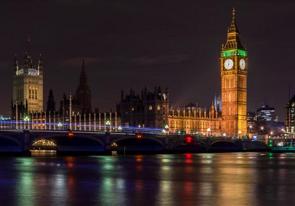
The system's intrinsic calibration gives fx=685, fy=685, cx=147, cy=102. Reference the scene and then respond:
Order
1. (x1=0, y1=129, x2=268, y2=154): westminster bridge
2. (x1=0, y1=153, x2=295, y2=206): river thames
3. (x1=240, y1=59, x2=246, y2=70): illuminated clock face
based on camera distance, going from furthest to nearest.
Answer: (x1=240, y1=59, x2=246, y2=70): illuminated clock face < (x1=0, y1=129, x2=268, y2=154): westminster bridge < (x1=0, y1=153, x2=295, y2=206): river thames

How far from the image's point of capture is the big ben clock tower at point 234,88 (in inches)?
6476

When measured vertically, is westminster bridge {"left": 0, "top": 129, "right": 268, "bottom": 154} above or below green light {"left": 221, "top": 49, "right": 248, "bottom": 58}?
below

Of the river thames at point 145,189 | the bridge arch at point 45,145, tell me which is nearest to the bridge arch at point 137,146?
the bridge arch at point 45,145

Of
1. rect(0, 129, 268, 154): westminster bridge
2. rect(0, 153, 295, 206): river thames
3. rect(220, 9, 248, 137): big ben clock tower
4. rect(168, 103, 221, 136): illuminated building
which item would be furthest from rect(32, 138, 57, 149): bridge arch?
rect(0, 153, 295, 206): river thames

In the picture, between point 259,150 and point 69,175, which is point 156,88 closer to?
point 259,150

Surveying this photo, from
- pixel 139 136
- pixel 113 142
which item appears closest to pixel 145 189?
pixel 113 142

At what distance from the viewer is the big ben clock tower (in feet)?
540

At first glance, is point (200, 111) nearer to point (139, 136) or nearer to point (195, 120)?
point (195, 120)

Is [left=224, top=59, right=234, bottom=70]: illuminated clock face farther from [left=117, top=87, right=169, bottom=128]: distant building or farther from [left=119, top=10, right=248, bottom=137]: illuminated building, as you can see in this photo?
[left=117, top=87, right=169, bottom=128]: distant building

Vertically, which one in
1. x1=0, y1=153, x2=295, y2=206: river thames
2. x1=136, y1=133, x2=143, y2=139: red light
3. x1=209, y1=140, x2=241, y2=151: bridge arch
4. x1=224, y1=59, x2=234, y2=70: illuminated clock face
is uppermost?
x1=224, y1=59, x2=234, y2=70: illuminated clock face

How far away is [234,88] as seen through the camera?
6481 inches

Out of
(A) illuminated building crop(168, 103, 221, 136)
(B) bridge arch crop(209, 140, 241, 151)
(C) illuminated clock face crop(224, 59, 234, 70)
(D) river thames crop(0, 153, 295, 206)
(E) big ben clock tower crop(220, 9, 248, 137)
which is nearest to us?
(D) river thames crop(0, 153, 295, 206)

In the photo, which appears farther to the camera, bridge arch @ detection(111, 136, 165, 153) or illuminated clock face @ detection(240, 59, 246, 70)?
illuminated clock face @ detection(240, 59, 246, 70)

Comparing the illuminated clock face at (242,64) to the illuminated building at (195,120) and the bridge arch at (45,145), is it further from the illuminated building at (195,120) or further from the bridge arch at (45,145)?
the bridge arch at (45,145)
